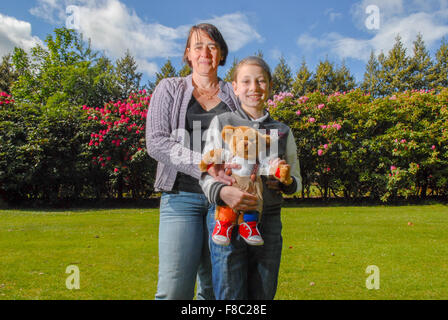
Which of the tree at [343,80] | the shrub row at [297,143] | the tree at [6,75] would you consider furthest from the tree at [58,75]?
the tree at [343,80]

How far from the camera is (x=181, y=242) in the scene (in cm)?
210

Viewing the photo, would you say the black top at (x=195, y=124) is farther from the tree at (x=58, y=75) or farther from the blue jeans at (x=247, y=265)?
the tree at (x=58, y=75)

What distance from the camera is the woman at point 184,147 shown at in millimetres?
2086

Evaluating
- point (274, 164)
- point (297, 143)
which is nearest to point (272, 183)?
point (274, 164)

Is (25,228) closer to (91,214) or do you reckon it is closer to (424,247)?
(91,214)

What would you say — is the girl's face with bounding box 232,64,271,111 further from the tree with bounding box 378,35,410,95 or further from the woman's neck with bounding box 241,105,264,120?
the tree with bounding box 378,35,410,95

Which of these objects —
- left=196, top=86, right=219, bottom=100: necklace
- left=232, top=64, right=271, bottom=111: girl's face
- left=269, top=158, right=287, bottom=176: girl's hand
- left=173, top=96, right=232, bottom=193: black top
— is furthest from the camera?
left=196, top=86, right=219, bottom=100: necklace

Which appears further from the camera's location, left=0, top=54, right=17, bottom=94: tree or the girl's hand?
left=0, top=54, right=17, bottom=94: tree

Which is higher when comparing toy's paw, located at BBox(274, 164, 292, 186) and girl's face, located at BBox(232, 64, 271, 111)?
girl's face, located at BBox(232, 64, 271, 111)

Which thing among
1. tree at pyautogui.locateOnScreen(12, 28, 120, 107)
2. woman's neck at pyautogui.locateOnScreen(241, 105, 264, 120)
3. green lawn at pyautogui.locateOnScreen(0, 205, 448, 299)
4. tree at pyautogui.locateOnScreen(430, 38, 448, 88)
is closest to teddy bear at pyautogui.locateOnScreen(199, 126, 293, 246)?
woman's neck at pyautogui.locateOnScreen(241, 105, 264, 120)

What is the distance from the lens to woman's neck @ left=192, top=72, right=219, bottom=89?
7.46ft

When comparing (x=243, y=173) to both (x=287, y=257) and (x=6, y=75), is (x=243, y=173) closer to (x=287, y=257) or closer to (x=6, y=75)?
(x=287, y=257)

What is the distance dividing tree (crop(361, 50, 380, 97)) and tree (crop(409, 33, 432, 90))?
308 cm

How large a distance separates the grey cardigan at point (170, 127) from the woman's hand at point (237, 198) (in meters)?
0.26
